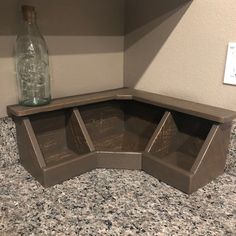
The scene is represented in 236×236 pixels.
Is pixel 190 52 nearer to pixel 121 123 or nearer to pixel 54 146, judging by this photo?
pixel 121 123

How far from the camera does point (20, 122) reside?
0.77 m

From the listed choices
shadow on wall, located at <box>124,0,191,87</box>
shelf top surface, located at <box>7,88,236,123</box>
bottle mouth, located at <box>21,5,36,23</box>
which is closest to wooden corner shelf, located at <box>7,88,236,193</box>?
shelf top surface, located at <box>7,88,236,123</box>

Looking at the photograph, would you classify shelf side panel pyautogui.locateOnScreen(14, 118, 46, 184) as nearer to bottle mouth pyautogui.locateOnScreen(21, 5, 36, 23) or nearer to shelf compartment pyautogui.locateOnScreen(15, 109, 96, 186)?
shelf compartment pyautogui.locateOnScreen(15, 109, 96, 186)

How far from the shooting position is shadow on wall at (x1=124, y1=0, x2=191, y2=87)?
0.88m

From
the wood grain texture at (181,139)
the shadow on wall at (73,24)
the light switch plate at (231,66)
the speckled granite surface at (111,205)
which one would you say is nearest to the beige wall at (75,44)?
the shadow on wall at (73,24)

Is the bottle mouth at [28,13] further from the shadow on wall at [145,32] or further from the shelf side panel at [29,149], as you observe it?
the shadow on wall at [145,32]

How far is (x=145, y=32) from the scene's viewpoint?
982mm

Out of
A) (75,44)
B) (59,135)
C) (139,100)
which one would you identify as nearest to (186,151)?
(139,100)

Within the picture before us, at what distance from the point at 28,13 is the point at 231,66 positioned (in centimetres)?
60

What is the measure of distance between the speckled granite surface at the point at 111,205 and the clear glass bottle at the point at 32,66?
0.38 ft

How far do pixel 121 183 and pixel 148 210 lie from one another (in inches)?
5.4

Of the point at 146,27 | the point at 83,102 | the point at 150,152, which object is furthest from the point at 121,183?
the point at 146,27

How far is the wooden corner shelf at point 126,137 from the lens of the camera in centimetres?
72

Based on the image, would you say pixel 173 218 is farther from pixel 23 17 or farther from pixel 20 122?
pixel 23 17
